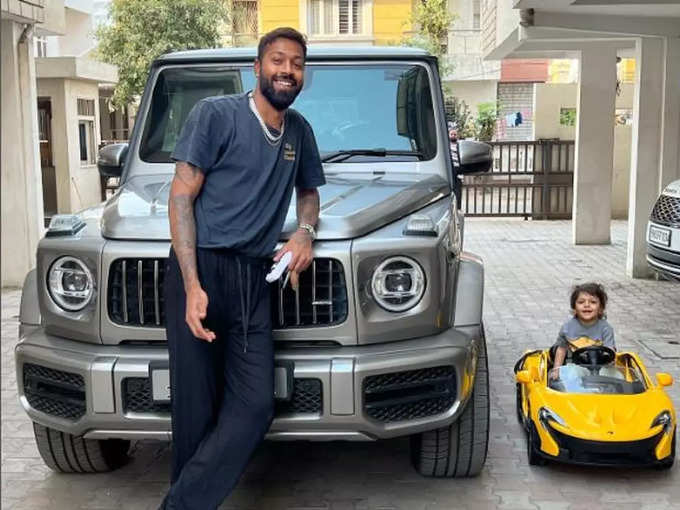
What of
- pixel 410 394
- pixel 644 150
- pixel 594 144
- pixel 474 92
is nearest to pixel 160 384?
pixel 410 394

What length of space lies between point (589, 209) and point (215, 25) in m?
15.2

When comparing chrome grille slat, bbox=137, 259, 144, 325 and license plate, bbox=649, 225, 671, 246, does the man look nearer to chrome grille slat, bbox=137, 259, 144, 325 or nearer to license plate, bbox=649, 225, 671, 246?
chrome grille slat, bbox=137, 259, 144, 325

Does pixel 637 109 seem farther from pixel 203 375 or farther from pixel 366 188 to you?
pixel 203 375

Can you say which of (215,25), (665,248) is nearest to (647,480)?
(665,248)

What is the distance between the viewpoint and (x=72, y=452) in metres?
4.14

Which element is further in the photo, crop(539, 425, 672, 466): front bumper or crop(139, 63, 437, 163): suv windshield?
crop(139, 63, 437, 163): suv windshield

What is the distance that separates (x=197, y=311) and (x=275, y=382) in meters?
0.45

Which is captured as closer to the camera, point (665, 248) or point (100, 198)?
A: point (665, 248)

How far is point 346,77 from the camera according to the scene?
15.9 feet

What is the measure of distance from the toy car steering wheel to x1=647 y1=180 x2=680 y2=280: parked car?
331 cm

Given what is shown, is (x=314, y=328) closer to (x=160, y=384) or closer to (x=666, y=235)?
(x=160, y=384)

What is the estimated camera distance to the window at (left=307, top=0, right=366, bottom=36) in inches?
1331

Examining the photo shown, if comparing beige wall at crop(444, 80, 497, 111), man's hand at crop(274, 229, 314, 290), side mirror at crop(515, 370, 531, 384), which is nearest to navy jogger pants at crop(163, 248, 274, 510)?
man's hand at crop(274, 229, 314, 290)

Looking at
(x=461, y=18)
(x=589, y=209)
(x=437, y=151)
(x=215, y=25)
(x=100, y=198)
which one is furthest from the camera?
(x=461, y=18)
